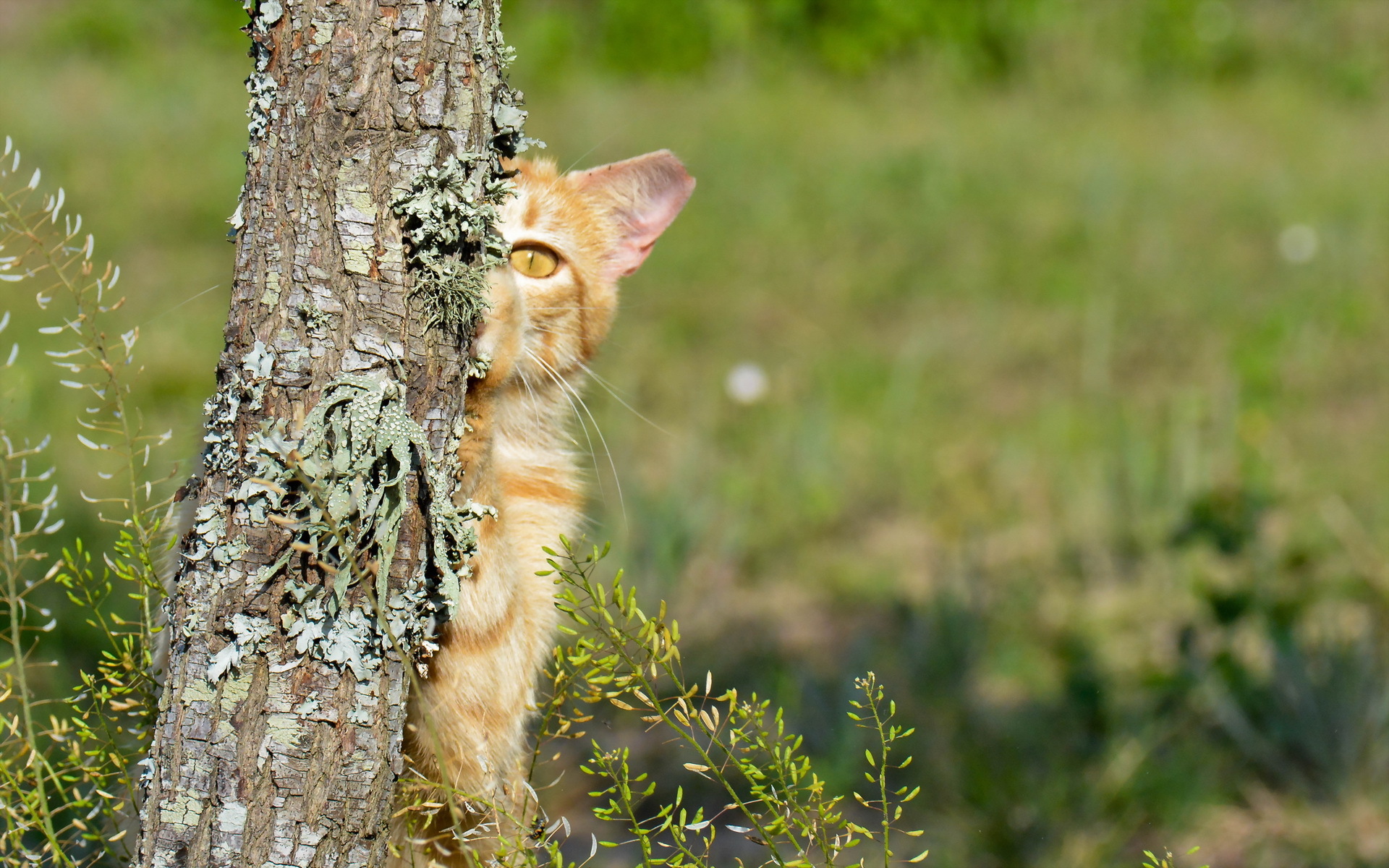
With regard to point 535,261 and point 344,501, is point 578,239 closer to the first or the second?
point 535,261

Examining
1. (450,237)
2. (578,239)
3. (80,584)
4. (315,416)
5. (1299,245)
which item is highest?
(450,237)

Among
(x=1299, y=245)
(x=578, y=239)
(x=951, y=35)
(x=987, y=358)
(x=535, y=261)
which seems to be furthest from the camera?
(x=951, y=35)

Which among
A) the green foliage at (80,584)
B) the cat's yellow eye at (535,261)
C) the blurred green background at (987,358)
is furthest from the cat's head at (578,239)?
the green foliage at (80,584)

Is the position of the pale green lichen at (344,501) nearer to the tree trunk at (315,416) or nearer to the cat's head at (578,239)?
the tree trunk at (315,416)

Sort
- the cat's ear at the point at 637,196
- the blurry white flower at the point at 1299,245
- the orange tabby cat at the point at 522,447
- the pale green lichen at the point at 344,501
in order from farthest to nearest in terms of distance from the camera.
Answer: the blurry white flower at the point at 1299,245 → the cat's ear at the point at 637,196 → the orange tabby cat at the point at 522,447 → the pale green lichen at the point at 344,501

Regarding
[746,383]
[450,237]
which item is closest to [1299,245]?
[746,383]

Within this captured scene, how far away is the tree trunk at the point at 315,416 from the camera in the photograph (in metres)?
0.88

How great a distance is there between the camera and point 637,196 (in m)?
1.72

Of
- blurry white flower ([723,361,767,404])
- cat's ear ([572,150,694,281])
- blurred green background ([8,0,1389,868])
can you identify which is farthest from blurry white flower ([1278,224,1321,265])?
cat's ear ([572,150,694,281])

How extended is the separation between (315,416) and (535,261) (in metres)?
0.70

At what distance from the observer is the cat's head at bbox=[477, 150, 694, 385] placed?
1.50 m

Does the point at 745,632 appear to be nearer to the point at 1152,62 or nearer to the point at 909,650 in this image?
the point at 909,650

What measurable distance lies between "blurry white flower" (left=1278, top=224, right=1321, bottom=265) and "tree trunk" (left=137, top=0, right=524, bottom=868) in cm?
497

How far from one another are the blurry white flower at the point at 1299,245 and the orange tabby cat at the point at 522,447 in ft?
14.0
